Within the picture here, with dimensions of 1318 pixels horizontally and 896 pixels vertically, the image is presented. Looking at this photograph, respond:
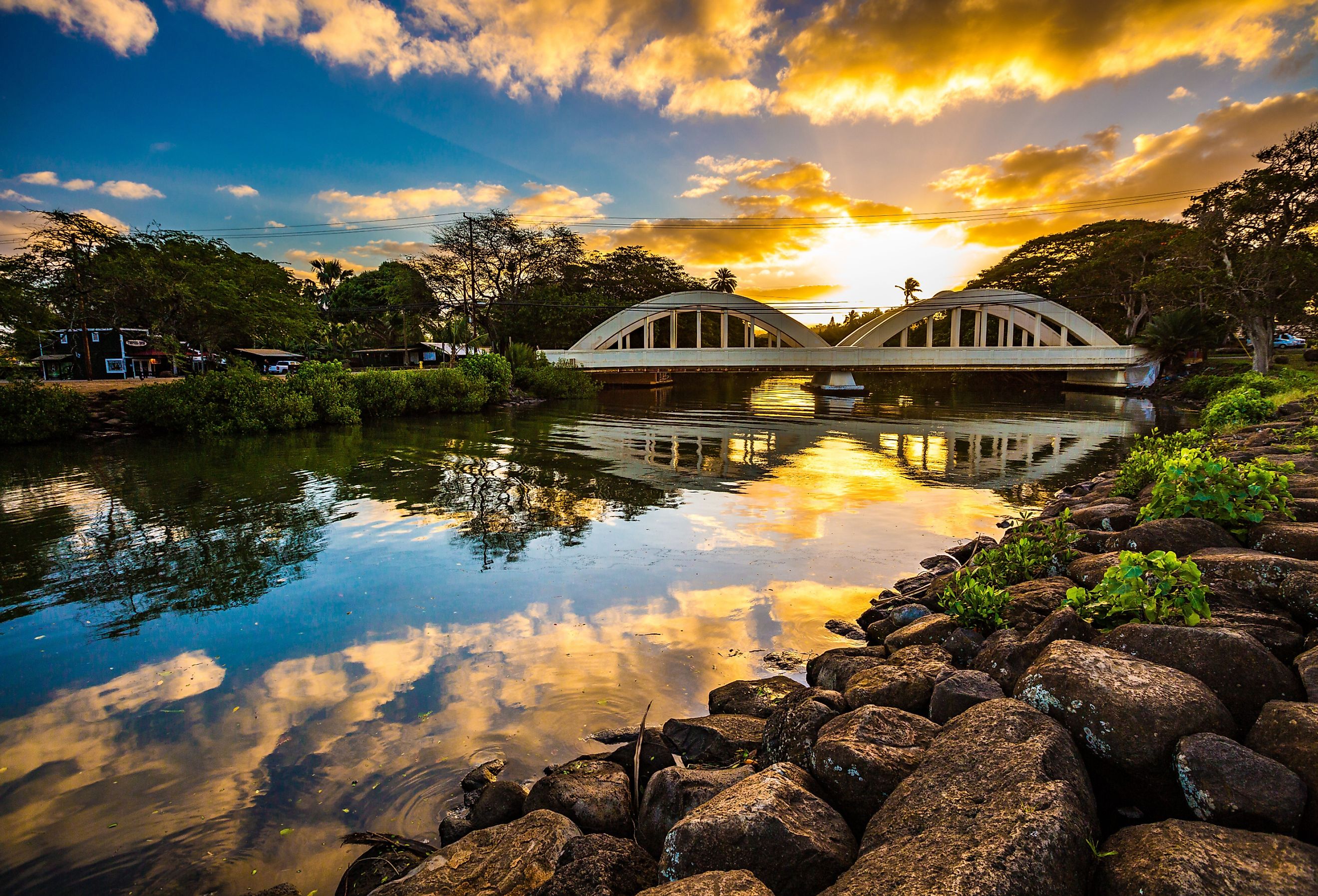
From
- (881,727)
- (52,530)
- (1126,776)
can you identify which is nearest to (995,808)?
(1126,776)

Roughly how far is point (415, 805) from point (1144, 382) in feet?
205

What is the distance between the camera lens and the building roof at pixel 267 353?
4988 centimetres

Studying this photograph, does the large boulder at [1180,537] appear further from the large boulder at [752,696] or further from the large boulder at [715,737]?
the large boulder at [715,737]

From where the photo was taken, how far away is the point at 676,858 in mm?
3082

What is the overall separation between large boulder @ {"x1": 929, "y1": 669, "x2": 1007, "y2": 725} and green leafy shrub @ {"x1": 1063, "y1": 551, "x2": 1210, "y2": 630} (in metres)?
1.13

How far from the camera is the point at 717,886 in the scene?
2697 mm

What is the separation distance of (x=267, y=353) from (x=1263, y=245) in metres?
66.3

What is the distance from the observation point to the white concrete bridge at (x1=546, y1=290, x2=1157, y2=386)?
50.3 metres

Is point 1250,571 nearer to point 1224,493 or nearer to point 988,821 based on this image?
point 1224,493

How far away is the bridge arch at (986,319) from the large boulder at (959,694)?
53187 millimetres

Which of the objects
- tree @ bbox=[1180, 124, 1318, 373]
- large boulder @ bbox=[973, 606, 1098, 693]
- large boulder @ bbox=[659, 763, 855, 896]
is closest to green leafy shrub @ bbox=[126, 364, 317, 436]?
large boulder @ bbox=[659, 763, 855, 896]

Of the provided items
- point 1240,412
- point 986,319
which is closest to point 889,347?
point 986,319

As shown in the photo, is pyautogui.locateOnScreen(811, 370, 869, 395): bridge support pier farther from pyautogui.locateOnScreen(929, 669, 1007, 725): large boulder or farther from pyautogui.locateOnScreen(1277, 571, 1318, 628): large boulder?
pyautogui.locateOnScreen(929, 669, 1007, 725): large boulder

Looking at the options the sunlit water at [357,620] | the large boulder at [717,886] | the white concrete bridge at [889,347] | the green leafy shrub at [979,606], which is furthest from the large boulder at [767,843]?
the white concrete bridge at [889,347]
